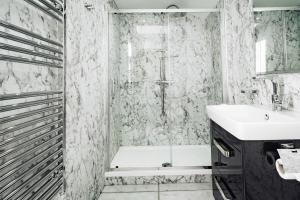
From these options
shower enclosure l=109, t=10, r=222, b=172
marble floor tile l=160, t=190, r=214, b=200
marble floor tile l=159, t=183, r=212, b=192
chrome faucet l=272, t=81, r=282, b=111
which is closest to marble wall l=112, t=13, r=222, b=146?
shower enclosure l=109, t=10, r=222, b=172

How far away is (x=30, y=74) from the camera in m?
0.97

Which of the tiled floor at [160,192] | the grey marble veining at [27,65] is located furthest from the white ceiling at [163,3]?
the tiled floor at [160,192]

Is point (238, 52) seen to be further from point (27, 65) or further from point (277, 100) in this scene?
point (27, 65)

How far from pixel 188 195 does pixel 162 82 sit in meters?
Answer: 1.71

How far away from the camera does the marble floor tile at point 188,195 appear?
1940 mm

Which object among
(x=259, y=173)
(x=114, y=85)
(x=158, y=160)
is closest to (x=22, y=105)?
(x=259, y=173)

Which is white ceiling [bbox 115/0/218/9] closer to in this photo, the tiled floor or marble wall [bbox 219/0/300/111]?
marble wall [bbox 219/0/300/111]

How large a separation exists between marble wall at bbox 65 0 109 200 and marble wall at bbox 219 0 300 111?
1.42m

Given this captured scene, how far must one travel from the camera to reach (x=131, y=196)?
1994 mm

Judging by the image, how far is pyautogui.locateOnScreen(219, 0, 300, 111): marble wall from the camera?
2.15 m

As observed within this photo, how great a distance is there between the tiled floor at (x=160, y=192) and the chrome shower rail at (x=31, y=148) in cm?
101

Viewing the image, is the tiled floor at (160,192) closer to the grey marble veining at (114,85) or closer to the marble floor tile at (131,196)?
the marble floor tile at (131,196)

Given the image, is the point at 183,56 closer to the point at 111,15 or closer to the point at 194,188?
the point at 111,15

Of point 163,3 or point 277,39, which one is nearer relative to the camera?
point 277,39
